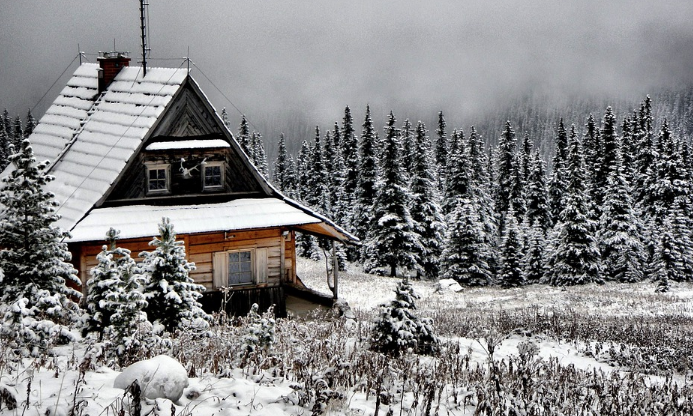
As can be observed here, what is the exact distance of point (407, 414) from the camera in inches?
252

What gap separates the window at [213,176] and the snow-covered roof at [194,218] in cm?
75

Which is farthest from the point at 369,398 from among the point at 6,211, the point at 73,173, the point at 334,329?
the point at 73,173

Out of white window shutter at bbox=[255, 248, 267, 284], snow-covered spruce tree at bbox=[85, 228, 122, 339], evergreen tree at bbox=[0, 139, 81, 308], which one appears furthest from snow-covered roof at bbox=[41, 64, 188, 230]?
snow-covered spruce tree at bbox=[85, 228, 122, 339]

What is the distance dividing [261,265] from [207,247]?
190cm

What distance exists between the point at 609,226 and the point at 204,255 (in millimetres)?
42441

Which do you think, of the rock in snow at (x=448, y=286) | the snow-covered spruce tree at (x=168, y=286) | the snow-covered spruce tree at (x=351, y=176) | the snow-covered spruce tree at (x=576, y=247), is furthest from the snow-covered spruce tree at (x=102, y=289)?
the snow-covered spruce tree at (x=351, y=176)

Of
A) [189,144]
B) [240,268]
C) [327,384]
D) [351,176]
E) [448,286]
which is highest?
[351,176]

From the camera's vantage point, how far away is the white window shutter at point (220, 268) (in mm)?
19234

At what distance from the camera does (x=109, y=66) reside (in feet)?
79.2

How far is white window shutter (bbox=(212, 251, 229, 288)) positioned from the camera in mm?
19234

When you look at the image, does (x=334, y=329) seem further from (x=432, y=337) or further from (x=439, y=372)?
(x=439, y=372)

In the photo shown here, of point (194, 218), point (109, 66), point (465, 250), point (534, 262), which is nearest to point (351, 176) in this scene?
point (465, 250)

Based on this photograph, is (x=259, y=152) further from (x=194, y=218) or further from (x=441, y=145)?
(x=194, y=218)

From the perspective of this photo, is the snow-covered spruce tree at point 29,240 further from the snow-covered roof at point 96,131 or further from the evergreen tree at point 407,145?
the evergreen tree at point 407,145
